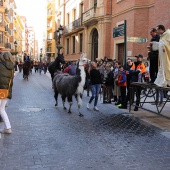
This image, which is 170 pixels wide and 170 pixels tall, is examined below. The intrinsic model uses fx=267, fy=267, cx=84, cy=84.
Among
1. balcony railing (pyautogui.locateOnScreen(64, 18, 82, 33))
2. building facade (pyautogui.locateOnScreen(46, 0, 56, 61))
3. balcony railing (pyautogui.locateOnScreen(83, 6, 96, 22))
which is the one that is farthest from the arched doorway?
building facade (pyautogui.locateOnScreen(46, 0, 56, 61))

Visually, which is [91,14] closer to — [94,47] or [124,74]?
[94,47]

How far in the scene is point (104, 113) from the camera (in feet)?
31.3

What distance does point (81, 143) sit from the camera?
5980 millimetres

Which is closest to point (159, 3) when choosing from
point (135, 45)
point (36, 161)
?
point (135, 45)

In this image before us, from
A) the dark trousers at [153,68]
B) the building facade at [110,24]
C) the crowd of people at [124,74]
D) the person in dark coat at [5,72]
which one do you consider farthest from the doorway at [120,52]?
the person in dark coat at [5,72]

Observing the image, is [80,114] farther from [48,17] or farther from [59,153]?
[48,17]

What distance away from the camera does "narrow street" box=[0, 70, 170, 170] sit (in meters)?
4.78

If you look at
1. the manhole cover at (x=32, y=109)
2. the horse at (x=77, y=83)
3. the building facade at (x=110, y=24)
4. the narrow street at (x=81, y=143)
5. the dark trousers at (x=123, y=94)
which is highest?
the building facade at (x=110, y=24)

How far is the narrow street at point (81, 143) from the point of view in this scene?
478cm

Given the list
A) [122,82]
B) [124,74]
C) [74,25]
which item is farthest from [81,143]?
[74,25]

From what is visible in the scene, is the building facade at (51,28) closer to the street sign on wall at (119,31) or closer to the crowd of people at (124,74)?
the crowd of people at (124,74)

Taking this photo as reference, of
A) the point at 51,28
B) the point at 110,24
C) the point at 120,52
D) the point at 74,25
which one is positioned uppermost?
the point at 51,28

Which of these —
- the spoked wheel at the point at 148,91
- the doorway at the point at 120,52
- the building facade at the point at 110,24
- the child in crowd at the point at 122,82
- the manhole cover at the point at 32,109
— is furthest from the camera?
the doorway at the point at 120,52

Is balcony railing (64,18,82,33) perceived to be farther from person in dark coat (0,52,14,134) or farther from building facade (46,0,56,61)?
building facade (46,0,56,61)
